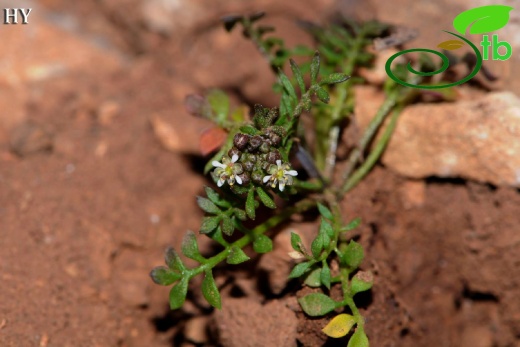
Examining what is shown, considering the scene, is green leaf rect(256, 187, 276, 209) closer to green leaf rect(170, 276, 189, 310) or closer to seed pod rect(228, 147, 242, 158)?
seed pod rect(228, 147, 242, 158)

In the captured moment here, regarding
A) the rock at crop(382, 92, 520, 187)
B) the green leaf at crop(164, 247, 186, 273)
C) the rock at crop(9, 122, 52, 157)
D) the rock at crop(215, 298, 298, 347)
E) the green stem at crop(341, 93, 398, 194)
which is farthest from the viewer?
the rock at crop(9, 122, 52, 157)

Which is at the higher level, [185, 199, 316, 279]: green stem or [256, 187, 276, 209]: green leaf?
[256, 187, 276, 209]: green leaf

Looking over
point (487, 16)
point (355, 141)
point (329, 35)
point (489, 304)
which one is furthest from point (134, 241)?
point (487, 16)

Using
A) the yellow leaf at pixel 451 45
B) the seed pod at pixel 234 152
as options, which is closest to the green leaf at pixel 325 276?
the seed pod at pixel 234 152

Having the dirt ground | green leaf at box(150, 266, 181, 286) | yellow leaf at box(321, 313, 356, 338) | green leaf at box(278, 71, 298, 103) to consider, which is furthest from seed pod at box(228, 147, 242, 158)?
yellow leaf at box(321, 313, 356, 338)

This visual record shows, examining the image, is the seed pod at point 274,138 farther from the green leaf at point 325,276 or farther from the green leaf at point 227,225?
the green leaf at point 325,276

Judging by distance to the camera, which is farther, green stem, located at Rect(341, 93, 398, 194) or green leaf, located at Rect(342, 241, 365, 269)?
green stem, located at Rect(341, 93, 398, 194)

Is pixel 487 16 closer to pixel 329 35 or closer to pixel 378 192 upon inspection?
pixel 329 35

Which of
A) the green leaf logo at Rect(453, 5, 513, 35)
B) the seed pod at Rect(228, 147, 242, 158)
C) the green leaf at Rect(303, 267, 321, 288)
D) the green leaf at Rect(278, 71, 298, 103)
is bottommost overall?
the green leaf at Rect(303, 267, 321, 288)
